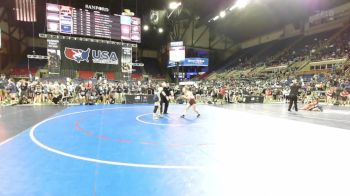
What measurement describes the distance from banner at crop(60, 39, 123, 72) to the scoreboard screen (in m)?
1.97

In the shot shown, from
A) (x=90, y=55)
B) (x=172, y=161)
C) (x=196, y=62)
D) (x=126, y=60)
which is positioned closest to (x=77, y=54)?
(x=90, y=55)

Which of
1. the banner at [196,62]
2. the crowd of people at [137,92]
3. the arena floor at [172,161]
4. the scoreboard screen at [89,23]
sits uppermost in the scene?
the scoreboard screen at [89,23]

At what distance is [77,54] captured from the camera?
2539 cm

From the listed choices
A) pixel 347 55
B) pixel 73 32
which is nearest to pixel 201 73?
pixel 347 55

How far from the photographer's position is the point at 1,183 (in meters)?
3.74

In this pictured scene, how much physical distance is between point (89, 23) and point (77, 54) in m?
3.48

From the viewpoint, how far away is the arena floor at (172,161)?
370 centimetres

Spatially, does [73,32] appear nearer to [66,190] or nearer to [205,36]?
[66,190]

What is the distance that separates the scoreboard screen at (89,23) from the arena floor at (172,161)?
16.7 metres

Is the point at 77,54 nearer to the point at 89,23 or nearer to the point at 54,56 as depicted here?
the point at 54,56

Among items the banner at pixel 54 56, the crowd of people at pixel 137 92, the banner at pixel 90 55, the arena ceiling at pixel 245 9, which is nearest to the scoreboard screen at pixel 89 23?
the banner at pixel 54 56

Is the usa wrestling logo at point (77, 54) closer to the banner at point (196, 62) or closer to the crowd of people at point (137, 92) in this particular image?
the crowd of people at point (137, 92)

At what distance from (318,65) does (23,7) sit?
29.7m

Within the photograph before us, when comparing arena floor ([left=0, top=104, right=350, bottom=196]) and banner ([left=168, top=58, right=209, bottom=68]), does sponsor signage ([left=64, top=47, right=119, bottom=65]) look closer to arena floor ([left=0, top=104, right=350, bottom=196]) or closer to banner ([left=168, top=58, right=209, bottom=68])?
arena floor ([left=0, top=104, right=350, bottom=196])
